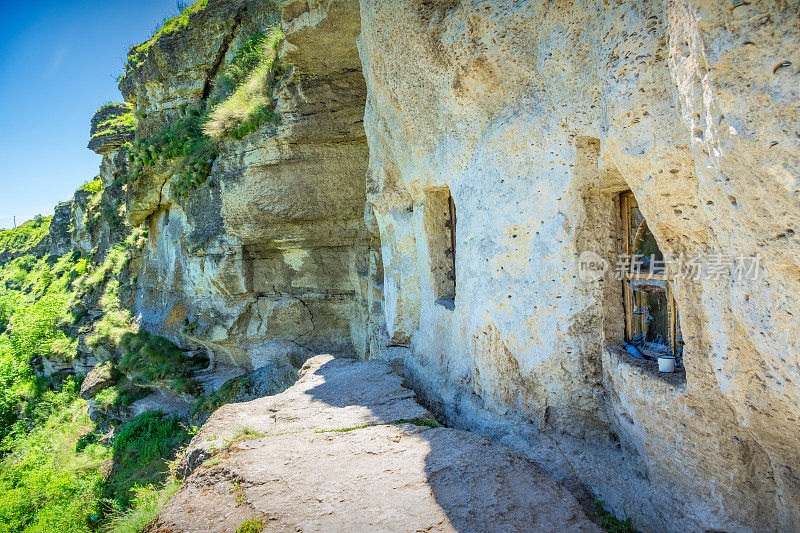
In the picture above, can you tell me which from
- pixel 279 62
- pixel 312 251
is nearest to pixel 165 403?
pixel 312 251

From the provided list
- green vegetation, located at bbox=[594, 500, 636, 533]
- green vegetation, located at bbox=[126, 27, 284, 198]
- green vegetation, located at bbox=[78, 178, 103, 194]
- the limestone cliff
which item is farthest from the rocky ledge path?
green vegetation, located at bbox=[78, 178, 103, 194]

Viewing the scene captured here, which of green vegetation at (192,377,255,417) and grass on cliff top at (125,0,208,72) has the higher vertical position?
grass on cliff top at (125,0,208,72)

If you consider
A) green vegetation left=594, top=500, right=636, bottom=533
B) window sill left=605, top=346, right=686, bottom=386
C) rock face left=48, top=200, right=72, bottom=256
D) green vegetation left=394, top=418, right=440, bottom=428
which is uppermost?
rock face left=48, top=200, right=72, bottom=256

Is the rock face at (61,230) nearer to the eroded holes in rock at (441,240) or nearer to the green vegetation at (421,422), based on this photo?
the eroded holes in rock at (441,240)

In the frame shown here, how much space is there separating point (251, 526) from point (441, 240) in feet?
12.1

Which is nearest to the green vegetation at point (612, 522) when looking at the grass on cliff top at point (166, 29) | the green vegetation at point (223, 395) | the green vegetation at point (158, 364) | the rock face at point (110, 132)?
the green vegetation at point (223, 395)

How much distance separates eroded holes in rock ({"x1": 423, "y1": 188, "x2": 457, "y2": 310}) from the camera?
549 cm

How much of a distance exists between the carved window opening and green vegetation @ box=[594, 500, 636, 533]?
0.96 meters

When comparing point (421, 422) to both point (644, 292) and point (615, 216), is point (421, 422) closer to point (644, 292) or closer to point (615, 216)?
point (644, 292)

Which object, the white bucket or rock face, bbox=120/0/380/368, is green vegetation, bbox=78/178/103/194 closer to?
rock face, bbox=120/0/380/368

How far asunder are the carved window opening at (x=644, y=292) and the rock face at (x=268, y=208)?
5315 mm

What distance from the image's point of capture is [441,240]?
18.3 feet

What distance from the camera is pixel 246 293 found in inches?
417

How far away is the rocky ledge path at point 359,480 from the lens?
246 centimetres
